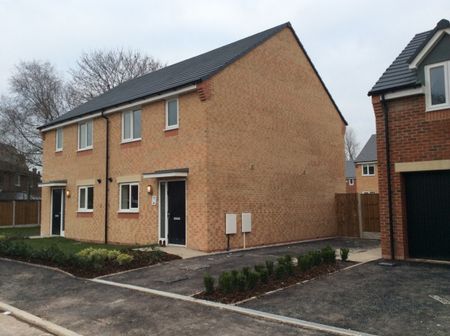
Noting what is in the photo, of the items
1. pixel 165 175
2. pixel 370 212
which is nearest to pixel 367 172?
pixel 370 212

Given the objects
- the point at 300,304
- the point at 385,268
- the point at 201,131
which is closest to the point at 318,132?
the point at 201,131

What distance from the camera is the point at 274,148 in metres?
17.4

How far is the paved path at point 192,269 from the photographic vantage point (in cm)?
964

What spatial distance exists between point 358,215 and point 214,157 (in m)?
8.81

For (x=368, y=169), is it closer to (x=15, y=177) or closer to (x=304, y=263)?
(x=304, y=263)

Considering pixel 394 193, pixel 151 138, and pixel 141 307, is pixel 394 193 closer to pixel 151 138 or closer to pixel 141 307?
pixel 141 307

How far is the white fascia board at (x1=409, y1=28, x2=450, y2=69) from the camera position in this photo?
11328 millimetres

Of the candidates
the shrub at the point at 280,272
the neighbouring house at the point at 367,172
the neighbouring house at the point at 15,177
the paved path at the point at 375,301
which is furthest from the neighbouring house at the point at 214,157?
the neighbouring house at the point at 367,172

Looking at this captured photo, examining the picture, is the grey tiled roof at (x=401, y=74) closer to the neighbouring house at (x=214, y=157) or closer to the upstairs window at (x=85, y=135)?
the neighbouring house at (x=214, y=157)

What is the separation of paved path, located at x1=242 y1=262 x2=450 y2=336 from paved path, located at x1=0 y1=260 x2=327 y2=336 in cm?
81

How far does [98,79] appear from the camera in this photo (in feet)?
132

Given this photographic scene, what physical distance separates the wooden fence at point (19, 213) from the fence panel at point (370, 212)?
1076 inches

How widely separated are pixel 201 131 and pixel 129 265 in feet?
17.0

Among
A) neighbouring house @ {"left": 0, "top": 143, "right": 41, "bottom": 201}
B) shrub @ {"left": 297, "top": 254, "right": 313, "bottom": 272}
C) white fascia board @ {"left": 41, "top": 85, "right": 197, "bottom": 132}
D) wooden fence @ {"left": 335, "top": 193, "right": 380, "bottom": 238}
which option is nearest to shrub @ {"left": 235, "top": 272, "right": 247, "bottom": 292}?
shrub @ {"left": 297, "top": 254, "right": 313, "bottom": 272}
